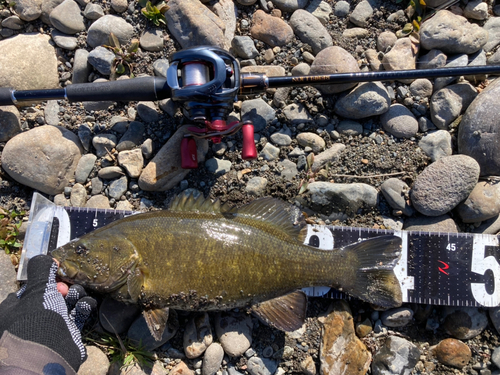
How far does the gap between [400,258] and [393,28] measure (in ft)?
10.2

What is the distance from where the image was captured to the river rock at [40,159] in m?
4.34

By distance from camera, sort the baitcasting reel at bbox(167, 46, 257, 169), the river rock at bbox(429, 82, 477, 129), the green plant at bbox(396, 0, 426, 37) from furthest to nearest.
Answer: the green plant at bbox(396, 0, 426, 37), the river rock at bbox(429, 82, 477, 129), the baitcasting reel at bbox(167, 46, 257, 169)

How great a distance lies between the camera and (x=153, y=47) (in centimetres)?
469

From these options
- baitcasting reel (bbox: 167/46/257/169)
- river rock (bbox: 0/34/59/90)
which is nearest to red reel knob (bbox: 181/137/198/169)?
baitcasting reel (bbox: 167/46/257/169)

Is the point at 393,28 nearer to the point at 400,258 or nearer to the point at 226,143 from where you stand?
the point at 226,143

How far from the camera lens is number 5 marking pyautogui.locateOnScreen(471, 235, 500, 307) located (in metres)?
4.19

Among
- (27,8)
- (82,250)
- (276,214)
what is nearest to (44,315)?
(82,250)

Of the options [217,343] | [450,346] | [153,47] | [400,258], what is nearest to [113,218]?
[217,343]

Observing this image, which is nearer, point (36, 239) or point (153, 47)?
point (36, 239)

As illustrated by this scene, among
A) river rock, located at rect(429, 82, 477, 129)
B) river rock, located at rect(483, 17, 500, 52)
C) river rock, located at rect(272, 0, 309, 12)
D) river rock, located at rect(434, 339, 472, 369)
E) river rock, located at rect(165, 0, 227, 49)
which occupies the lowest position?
river rock, located at rect(434, 339, 472, 369)

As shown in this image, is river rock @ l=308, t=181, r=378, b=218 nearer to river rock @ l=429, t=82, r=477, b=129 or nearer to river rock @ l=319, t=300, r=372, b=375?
river rock @ l=319, t=300, r=372, b=375

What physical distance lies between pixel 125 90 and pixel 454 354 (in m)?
5.00

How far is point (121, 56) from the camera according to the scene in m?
4.62

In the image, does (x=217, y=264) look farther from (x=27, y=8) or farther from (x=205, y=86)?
(x=27, y=8)
